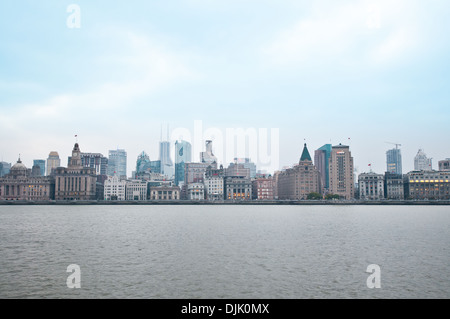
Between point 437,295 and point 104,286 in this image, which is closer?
point 437,295

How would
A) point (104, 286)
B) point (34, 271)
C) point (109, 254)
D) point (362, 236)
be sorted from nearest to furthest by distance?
point (104, 286)
point (34, 271)
point (109, 254)
point (362, 236)

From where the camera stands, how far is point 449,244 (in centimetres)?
5675

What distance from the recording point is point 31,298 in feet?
94.7

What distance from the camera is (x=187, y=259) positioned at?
143ft

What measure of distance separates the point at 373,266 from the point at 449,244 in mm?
23244

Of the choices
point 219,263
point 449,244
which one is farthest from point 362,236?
A: point 219,263

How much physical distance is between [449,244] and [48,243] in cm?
5381

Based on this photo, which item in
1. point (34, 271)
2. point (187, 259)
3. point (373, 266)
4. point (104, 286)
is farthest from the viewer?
point (187, 259)
